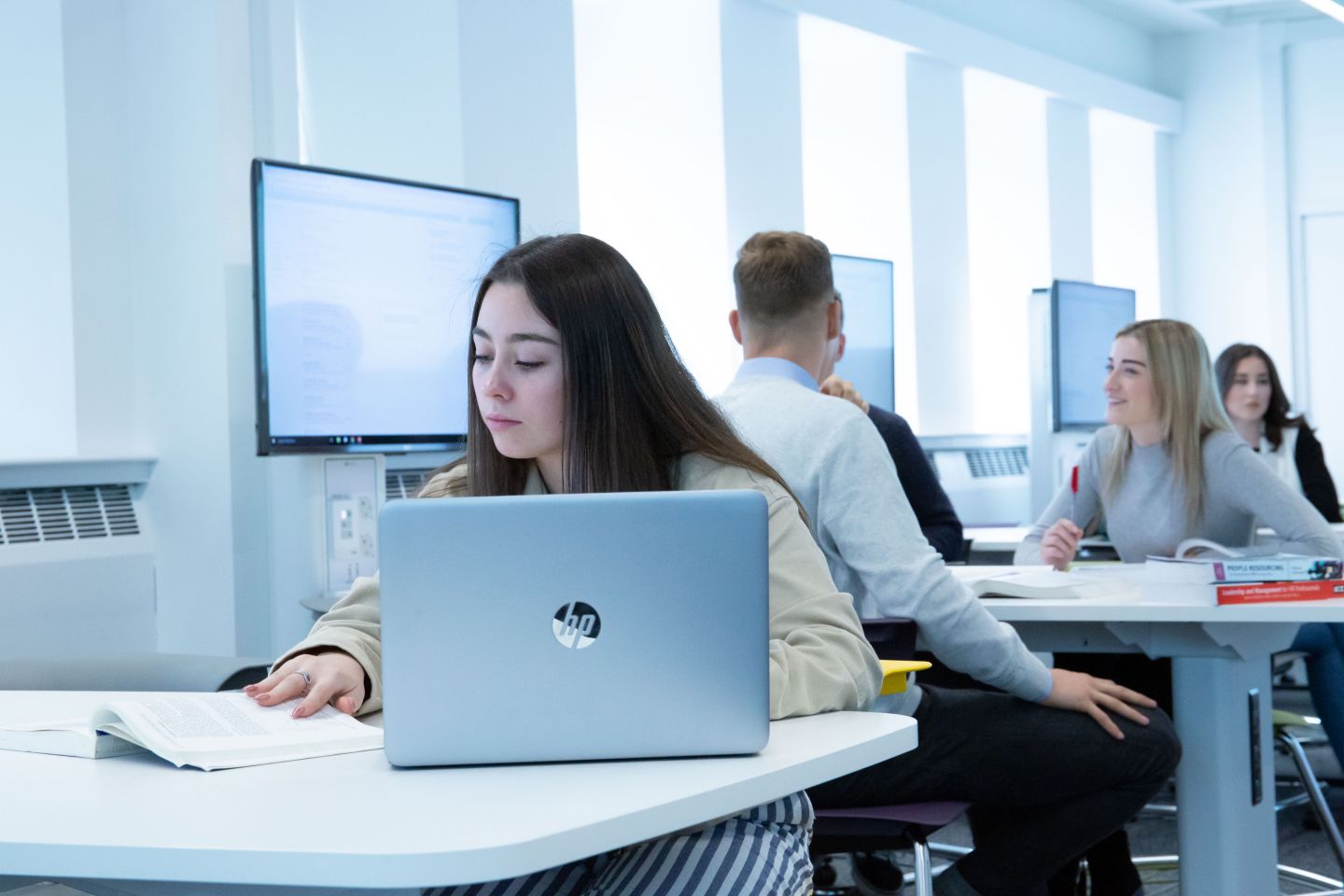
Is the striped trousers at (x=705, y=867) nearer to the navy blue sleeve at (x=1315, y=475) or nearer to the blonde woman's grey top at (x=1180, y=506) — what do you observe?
the blonde woman's grey top at (x=1180, y=506)

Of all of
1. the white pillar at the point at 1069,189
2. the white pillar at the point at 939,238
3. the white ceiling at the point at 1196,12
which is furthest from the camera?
the white ceiling at the point at 1196,12

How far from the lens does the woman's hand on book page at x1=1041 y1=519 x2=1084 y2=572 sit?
3.17 metres

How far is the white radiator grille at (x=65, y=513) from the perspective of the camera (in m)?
3.26

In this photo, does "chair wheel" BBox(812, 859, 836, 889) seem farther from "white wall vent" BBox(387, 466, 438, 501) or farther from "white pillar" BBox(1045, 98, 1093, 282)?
"white pillar" BBox(1045, 98, 1093, 282)

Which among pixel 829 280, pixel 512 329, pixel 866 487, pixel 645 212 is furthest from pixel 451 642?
pixel 645 212

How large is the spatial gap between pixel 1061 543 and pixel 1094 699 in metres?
0.93

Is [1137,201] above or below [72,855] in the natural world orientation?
above

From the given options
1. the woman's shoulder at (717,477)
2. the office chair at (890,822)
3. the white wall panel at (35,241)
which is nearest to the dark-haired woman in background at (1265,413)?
the office chair at (890,822)

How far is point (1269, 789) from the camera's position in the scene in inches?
102

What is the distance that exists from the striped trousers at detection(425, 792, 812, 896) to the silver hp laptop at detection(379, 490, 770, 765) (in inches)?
7.0

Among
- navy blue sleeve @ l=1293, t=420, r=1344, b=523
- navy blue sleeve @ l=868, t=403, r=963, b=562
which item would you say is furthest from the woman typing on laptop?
navy blue sleeve @ l=1293, t=420, r=1344, b=523

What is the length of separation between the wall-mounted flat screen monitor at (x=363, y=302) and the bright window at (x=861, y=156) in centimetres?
302

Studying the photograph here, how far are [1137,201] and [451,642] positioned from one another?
837 cm

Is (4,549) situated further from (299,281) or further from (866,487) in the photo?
(866,487)
